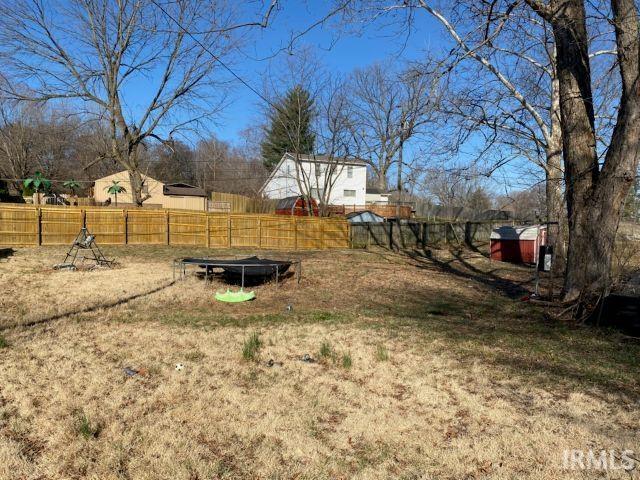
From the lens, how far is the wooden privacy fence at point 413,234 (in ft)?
84.3

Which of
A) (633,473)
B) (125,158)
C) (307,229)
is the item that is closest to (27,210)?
(125,158)

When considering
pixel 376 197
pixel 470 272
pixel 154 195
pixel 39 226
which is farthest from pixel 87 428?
pixel 376 197

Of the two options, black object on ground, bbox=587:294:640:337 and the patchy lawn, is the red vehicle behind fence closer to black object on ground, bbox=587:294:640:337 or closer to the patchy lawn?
the patchy lawn

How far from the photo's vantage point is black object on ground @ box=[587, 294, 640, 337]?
662 cm

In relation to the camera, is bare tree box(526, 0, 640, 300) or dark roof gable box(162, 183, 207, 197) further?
dark roof gable box(162, 183, 207, 197)

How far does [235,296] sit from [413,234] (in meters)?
18.6

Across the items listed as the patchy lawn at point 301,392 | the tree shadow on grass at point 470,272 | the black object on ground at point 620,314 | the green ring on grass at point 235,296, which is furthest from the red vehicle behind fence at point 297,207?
the black object on ground at point 620,314

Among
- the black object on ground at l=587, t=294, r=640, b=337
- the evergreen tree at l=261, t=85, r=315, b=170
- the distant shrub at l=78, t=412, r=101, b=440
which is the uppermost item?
the evergreen tree at l=261, t=85, r=315, b=170

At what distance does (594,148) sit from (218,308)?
23.8 feet

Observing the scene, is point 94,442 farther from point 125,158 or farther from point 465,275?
point 125,158

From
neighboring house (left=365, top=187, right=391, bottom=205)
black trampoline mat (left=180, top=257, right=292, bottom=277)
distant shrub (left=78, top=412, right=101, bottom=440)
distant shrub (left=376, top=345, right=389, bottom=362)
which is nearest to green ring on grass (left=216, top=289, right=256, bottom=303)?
Answer: black trampoline mat (left=180, top=257, right=292, bottom=277)

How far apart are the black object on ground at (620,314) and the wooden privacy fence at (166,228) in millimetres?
17560

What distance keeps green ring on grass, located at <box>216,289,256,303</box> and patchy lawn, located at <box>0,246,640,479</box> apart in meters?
0.44

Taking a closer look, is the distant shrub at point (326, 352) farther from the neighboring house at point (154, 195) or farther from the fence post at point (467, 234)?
the neighboring house at point (154, 195)
